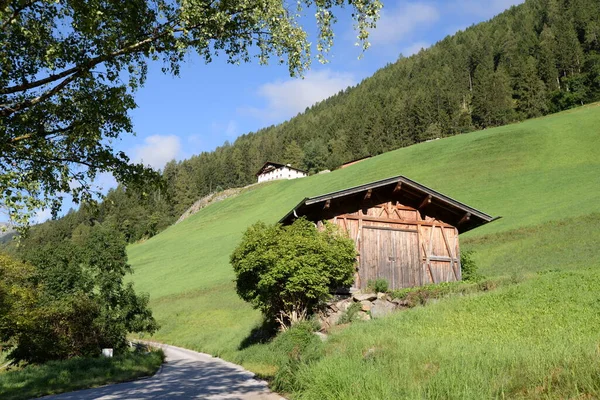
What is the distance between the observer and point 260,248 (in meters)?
20.3

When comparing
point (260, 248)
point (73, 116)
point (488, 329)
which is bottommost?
point (488, 329)

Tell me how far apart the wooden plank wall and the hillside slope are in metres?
7.53

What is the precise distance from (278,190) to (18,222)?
91.9 meters

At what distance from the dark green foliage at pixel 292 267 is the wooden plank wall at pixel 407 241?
1.95 metres

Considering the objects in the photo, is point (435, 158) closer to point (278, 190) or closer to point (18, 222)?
point (278, 190)

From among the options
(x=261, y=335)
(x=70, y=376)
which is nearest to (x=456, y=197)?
(x=261, y=335)

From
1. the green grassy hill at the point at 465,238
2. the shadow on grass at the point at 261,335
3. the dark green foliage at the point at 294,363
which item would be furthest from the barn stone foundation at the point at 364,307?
the dark green foliage at the point at 294,363

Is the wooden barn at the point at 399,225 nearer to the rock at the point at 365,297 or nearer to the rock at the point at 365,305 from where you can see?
the rock at the point at 365,297

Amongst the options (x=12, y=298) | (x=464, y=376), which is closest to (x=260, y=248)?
(x=12, y=298)

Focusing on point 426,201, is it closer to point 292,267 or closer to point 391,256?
point 391,256

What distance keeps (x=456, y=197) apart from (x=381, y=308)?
3764 centimetres

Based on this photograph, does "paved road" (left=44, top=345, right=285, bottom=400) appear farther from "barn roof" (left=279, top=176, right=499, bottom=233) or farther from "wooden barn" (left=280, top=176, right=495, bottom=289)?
"wooden barn" (left=280, top=176, right=495, bottom=289)

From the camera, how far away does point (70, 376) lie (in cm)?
1505

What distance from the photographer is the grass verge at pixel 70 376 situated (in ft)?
43.0
